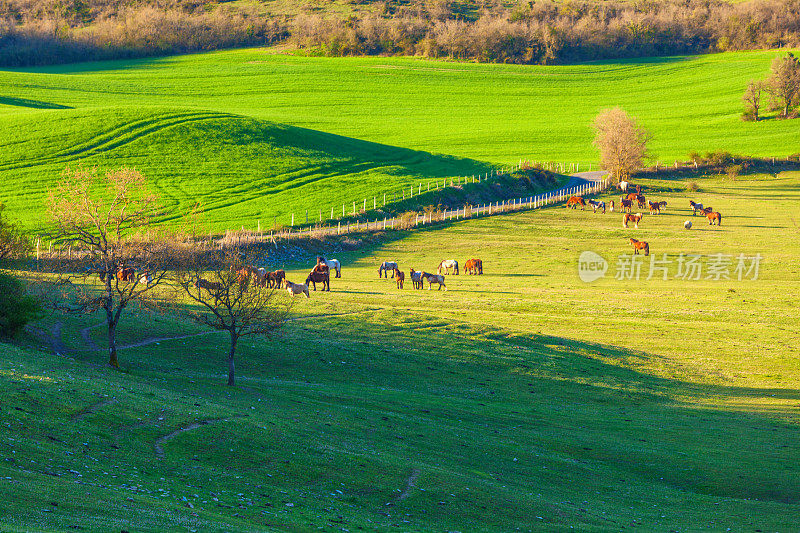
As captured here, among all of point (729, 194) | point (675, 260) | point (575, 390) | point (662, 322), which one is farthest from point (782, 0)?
point (575, 390)

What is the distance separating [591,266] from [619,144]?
43.7m

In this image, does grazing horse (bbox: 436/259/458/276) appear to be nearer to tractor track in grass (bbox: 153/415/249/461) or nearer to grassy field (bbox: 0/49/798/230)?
grassy field (bbox: 0/49/798/230)

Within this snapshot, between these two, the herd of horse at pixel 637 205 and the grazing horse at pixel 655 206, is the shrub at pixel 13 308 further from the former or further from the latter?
the grazing horse at pixel 655 206

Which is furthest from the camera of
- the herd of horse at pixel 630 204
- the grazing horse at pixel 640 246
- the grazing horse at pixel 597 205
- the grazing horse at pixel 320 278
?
the grazing horse at pixel 597 205

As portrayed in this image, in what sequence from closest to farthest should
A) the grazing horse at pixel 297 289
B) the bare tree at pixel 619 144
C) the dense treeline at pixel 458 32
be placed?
the grazing horse at pixel 297 289, the bare tree at pixel 619 144, the dense treeline at pixel 458 32

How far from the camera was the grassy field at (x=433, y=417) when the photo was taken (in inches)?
754

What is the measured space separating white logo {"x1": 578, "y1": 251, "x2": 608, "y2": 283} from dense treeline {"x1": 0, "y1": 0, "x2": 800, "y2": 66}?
119m

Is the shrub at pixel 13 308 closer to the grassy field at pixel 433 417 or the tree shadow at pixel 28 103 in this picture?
the grassy field at pixel 433 417

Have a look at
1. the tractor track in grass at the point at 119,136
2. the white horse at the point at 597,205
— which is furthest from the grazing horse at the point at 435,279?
the tractor track in grass at the point at 119,136

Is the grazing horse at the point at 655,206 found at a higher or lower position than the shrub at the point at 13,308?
lower

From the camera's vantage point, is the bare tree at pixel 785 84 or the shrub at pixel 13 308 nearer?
the shrub at pixel 13 308

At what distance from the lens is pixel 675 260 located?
66750 millimetres

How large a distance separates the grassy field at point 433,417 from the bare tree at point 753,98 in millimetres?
96567

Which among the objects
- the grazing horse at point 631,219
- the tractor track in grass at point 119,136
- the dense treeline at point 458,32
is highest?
the dense treeline at point 458,32
